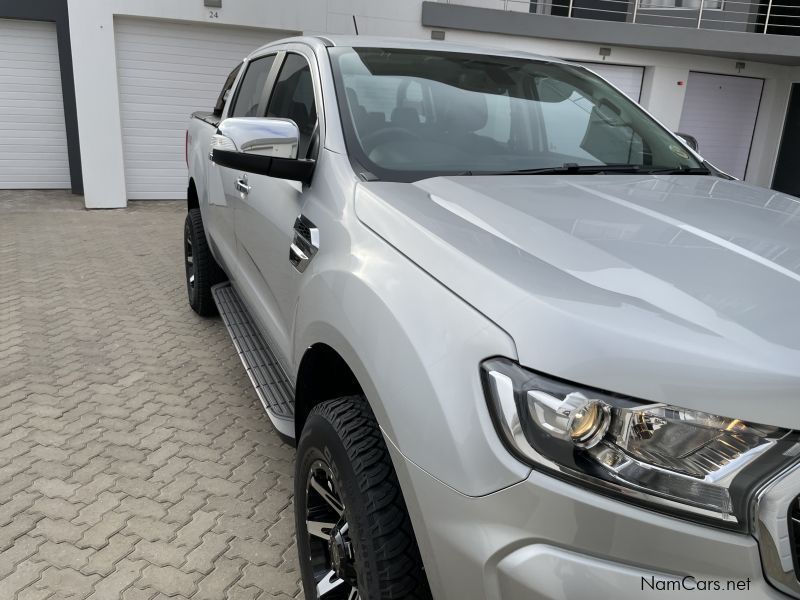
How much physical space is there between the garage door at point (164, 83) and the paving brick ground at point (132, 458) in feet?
18.3

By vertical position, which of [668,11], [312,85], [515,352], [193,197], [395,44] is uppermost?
[668,11]

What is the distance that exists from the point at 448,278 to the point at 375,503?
0.56 metres

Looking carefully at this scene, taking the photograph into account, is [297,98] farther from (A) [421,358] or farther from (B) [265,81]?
(A) [421,358]

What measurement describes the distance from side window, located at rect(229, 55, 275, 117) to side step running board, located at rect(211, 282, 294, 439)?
1.11 m

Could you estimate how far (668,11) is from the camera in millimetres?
14383

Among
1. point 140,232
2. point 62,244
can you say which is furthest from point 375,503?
point 140,232

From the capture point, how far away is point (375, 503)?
5.25 feet

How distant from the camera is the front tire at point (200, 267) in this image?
464cm

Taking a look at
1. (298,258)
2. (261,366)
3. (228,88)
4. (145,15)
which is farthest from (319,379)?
(145,15)

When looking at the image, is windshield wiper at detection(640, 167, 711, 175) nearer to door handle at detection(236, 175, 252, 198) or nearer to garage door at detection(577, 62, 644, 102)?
door handle at detection(236, 175, 252, 198)

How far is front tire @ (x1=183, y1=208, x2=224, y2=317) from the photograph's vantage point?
183 inches

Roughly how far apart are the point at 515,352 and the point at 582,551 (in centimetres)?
37

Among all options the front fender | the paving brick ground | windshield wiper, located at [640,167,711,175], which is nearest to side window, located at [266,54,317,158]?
the front fender

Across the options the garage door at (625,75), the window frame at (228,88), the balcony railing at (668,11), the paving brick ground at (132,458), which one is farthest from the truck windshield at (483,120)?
the garage door at (625,75)
